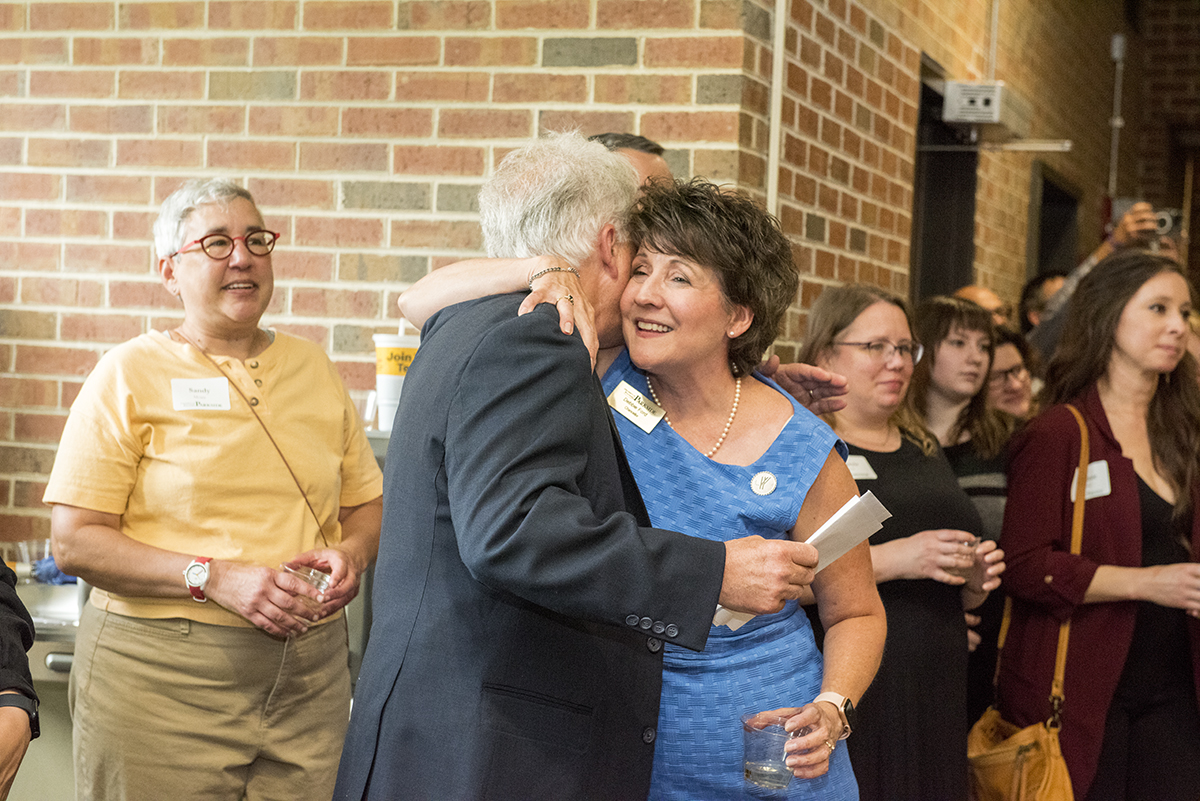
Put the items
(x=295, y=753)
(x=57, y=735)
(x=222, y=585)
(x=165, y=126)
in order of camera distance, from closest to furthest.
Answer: (x=222, y=585), (x=295, y=753), (x=57, y=735), (x=165, y=126)

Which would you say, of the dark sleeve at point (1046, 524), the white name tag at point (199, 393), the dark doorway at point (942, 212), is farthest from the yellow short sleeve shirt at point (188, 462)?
the dark doorway at point (942, 212)

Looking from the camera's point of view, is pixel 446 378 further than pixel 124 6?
No

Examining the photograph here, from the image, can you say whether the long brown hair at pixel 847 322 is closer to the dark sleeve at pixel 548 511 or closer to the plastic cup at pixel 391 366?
the plastic cup at pixel 391 366

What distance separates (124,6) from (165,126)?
13.6 inches

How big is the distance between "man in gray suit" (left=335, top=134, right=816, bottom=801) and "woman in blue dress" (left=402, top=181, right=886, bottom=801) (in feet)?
0.59

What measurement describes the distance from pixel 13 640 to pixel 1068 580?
2.18 meters

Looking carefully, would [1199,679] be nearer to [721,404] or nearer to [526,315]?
[721,404]

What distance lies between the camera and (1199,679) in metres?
2.61

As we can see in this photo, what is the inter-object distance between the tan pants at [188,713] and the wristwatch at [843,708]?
1.07m

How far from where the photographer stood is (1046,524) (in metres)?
2.72

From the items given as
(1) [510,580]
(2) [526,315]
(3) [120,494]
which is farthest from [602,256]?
(3) [120,494]

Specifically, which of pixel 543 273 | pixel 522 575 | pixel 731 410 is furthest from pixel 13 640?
pixel 731 410

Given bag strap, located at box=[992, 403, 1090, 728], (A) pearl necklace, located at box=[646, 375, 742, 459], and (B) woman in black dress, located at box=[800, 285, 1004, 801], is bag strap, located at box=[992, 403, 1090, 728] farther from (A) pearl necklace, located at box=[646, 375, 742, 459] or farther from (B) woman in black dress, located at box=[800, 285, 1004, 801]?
(A) pearl necklace, located at box=[646, 375, 742, 459]

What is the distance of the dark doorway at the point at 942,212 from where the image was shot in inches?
191
